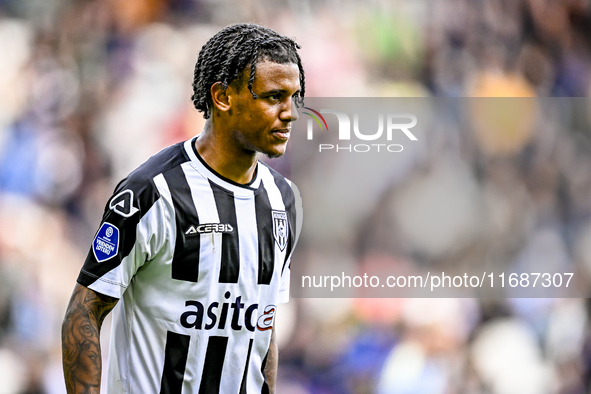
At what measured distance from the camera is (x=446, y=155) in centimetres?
303

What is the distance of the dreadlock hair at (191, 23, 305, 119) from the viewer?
1516mm

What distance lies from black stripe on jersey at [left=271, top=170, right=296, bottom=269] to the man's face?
0.83 ft

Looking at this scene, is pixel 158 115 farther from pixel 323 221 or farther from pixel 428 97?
pixel 428 97

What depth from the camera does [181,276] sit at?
149 cm

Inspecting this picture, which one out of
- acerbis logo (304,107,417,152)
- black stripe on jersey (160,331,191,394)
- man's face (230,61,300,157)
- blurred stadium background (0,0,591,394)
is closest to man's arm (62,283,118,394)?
black stripe on jersey (160,331,191,394)

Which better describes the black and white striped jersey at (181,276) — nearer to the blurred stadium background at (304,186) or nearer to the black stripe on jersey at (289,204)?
the black stripe on jersey at (289,204)

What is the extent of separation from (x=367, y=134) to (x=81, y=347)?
1.93 metres

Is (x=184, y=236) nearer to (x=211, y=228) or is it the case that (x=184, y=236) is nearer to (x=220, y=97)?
→ (x=211, y=228)

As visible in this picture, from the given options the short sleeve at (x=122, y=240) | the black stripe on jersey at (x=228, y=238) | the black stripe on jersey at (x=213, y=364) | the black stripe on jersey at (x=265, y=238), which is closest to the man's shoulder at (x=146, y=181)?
the short sleeve at (x=122, y=240)

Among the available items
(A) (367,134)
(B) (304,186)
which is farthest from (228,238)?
(A) (367,134)

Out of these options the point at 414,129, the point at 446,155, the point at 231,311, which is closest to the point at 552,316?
the point at 446,155

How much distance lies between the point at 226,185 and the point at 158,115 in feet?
4.87

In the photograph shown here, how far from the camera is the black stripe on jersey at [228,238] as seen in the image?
1.54m

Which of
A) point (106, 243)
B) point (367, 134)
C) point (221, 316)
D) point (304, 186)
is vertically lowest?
point (221, 316)
